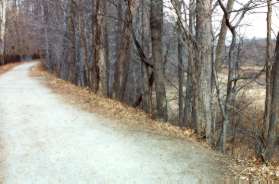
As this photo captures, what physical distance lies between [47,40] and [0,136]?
2324cm

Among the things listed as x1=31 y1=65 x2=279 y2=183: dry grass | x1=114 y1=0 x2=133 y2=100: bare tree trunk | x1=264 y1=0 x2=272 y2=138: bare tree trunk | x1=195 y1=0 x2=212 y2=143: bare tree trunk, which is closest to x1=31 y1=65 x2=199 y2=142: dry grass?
x1=31 y1=65 x2=279 y2=183: dry grass

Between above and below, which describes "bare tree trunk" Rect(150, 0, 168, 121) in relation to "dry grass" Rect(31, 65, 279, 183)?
above

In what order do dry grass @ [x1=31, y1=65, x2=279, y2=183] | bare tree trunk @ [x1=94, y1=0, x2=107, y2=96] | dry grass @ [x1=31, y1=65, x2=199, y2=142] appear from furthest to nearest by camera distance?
bare tree trunk @ [x1=94, y1=0, x2=107, y2=96] < dry grass @ [x1=31, y1=65, x2=199, y2=142] < dry grass @ [x1=31, y1=65, x2=279, y2=183]

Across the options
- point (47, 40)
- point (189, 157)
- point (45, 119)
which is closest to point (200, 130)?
point (189, 157)

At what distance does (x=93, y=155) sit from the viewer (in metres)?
6.50

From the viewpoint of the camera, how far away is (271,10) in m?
15.6

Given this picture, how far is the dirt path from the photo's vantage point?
218 inches

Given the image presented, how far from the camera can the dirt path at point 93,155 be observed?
18.1ft

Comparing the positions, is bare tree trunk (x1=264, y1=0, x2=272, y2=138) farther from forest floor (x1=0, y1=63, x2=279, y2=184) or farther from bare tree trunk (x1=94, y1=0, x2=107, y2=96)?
forest floor (x1=0, y1=63, x2=279, y2=184)

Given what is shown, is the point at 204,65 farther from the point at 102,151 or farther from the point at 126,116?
the point at 102,151

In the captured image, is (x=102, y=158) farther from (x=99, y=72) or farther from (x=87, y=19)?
(x=87, y=19)

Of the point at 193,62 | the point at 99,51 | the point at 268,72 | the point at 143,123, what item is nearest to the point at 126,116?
the point at 143,123

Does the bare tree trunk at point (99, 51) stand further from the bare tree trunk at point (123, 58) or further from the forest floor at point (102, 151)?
the forest floor at point (102, 151)

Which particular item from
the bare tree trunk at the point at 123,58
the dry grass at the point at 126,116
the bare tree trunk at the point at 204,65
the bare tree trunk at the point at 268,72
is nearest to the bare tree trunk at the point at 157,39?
the dry grass at the point at 126,116
